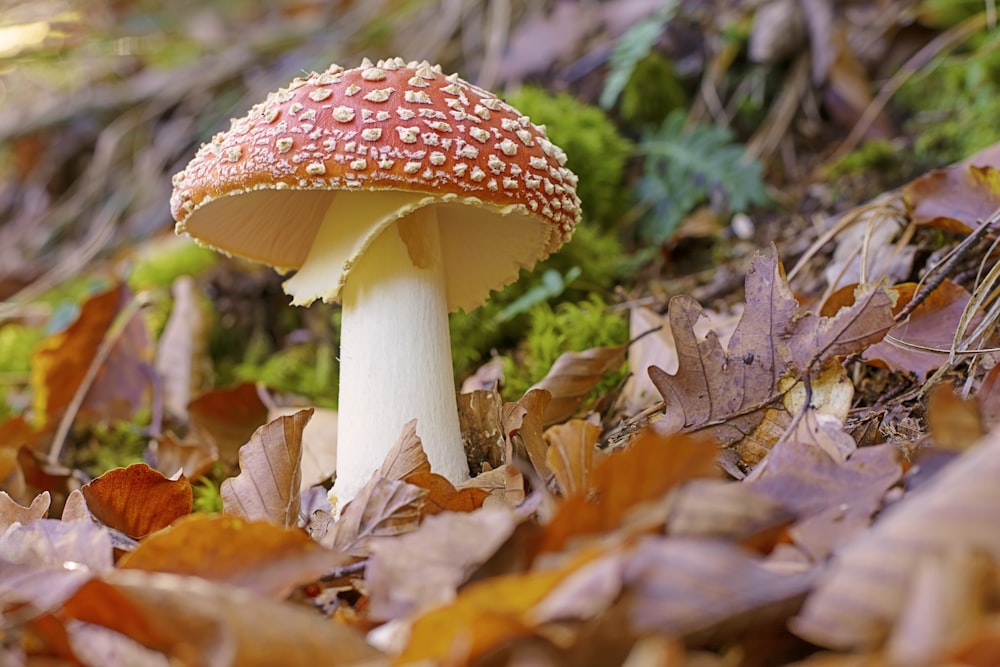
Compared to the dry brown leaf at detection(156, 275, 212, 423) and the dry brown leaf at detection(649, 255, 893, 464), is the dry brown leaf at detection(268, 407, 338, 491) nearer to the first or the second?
A: the dry brown leaf at detection(156, 275, 212, 423)

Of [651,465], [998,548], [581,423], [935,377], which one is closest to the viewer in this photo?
[998,548]

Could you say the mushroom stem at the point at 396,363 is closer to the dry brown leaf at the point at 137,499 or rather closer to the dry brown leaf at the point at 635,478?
the dry brown leaf at the point at 137,499

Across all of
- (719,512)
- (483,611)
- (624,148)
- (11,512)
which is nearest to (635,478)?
(719,512)

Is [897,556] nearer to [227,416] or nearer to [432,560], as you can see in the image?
[432,560]

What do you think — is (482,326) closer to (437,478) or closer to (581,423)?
(437,478)

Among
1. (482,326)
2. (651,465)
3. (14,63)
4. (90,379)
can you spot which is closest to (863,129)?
(482,326)

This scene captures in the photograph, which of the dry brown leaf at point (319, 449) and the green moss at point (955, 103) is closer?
the dry brown leaf at point (319, 449)

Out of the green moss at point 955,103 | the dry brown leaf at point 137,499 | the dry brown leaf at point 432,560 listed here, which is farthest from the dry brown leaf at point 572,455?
the green moss at point 955,103
